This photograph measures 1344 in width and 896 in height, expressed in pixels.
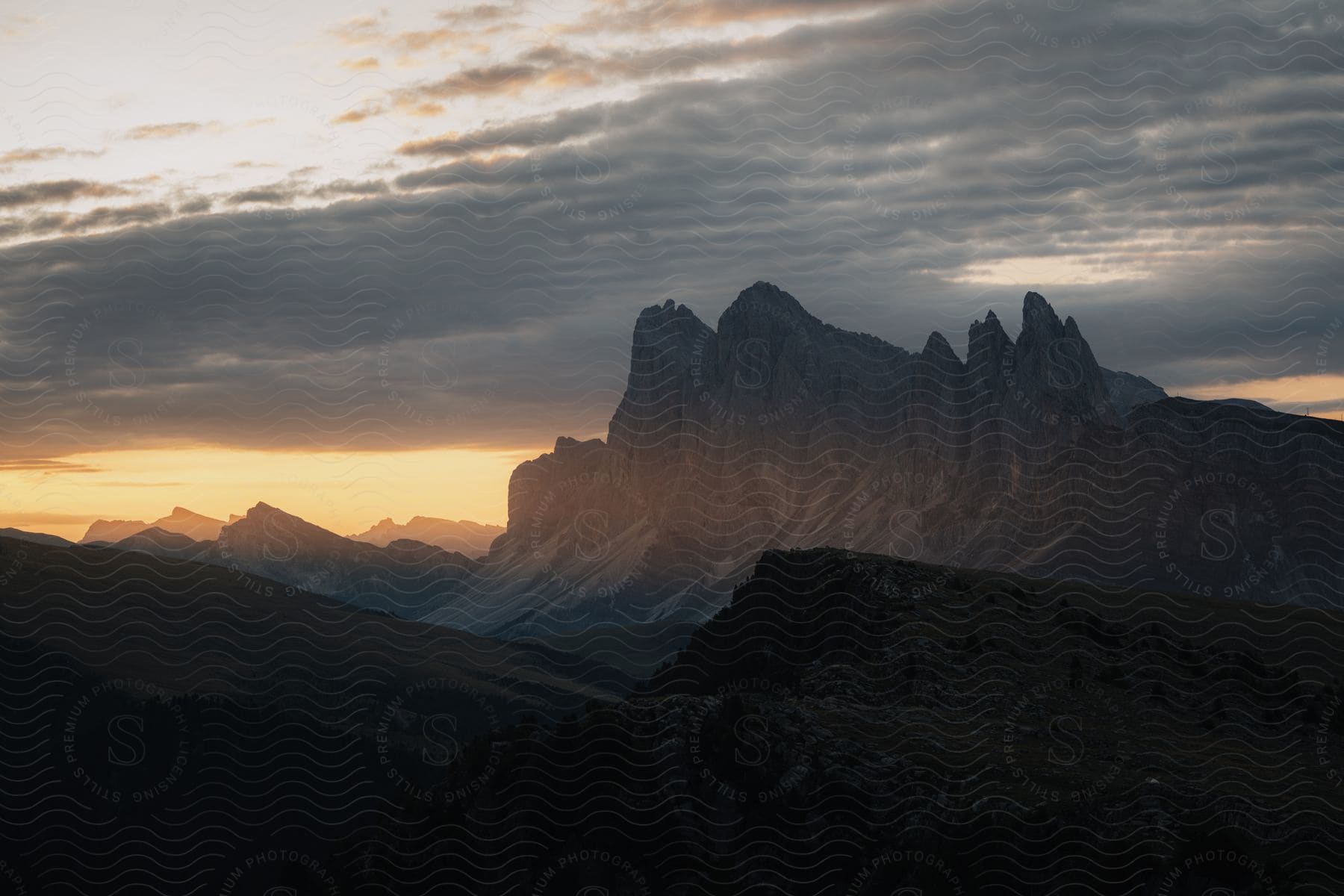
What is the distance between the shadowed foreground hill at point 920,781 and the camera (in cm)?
7831

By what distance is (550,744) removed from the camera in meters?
94.8

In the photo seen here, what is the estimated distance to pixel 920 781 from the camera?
85.1 metres

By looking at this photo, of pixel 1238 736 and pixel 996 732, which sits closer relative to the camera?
pixel 996 732

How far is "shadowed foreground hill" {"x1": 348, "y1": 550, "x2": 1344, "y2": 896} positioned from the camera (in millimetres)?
78312

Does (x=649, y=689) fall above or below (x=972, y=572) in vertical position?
below

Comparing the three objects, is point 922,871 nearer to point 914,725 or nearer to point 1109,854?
point 1109,854

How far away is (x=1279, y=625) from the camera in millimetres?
193375

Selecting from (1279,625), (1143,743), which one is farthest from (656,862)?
(1279,625)

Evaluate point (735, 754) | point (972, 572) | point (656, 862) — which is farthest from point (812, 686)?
point (972, 572)

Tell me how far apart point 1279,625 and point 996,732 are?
380ft

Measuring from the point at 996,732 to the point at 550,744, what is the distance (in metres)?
35.2

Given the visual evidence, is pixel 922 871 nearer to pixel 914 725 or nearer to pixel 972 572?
pixel 914 725

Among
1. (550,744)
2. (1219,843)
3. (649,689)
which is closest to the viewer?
(1219,843)

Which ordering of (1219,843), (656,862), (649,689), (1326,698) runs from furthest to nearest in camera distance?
(649,689) → (1326,698) → (656,862) → (1219,843)
